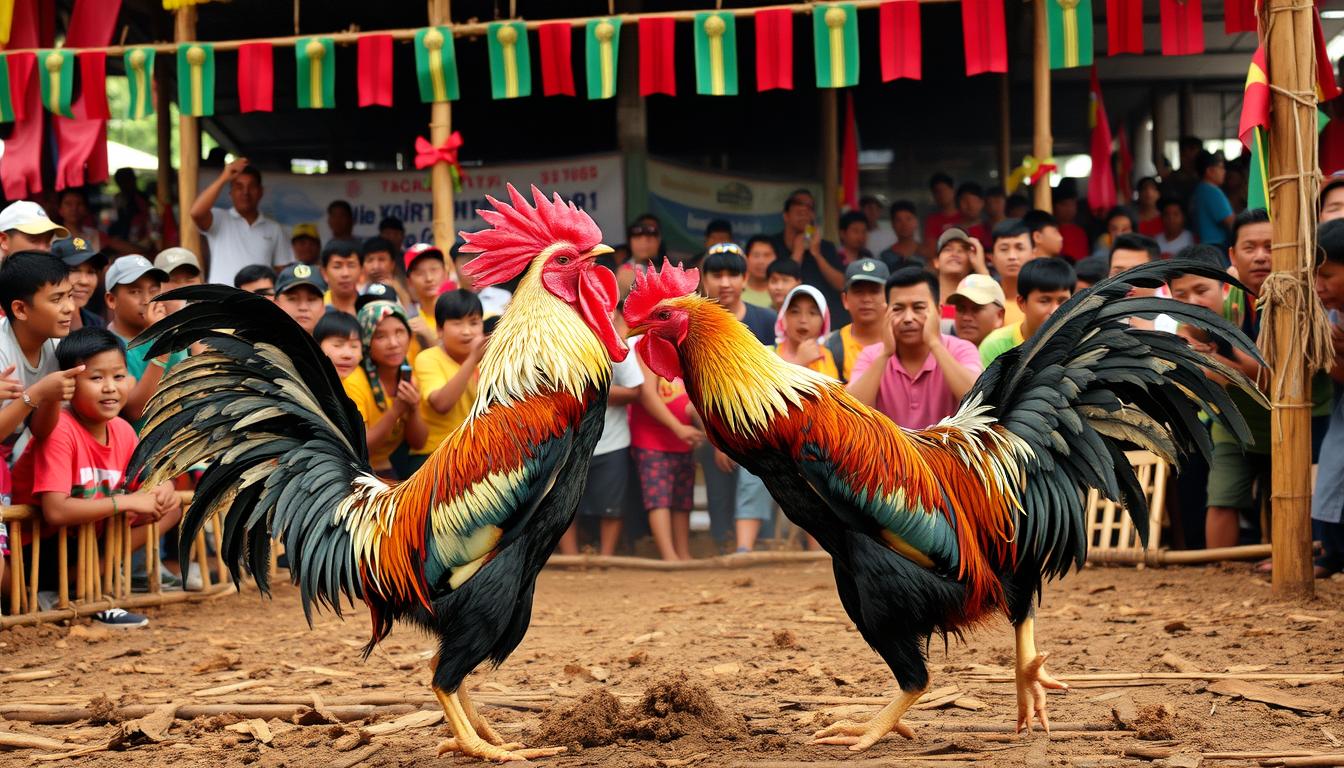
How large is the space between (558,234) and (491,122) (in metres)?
10.7

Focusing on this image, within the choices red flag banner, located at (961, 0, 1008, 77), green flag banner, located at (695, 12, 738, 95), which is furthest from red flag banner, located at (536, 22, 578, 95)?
red flag banner, located at (961, 0, 1008, 77)

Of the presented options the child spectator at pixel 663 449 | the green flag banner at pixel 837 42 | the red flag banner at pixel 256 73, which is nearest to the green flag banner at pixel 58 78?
the red flag banner at pixel 256 73

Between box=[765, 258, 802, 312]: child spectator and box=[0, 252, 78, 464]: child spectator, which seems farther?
box=[765, 258, 802, 312]: child spectator

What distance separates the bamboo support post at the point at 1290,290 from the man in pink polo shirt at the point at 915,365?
153 cm

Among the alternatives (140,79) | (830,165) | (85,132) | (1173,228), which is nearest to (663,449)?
(140,79)

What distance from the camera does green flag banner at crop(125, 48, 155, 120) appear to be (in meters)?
9.33

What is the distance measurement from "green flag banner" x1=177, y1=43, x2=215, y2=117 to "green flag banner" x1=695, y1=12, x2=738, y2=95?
3546 mm

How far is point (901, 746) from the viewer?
13.6ft

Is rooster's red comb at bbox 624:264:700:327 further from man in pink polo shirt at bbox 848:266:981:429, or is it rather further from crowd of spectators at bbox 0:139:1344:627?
man in pink polo shirt at bbox 848:266:981:429

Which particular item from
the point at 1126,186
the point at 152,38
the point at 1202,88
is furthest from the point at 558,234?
the point at 1202,88

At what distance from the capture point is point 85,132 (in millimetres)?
10102

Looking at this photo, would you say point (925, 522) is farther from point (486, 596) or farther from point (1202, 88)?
point (1202, 88)

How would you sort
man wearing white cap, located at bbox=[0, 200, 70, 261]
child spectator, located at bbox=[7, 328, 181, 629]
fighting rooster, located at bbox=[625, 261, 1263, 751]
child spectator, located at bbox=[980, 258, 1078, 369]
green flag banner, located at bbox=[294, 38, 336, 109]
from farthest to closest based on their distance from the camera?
green flag banner, located at bbox=[294, 38, 336, 109] → man wearing white cap, located at bbox=[0, 200, 70, 261] → child spectator, located at bbox=[980, 258, 1078, 369] → child spectator, located at bbox=[7, 328, 181, 629] → fighting rooster, located at bbox=[625, 261, 1263, 751]

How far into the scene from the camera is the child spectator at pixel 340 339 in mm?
7102
